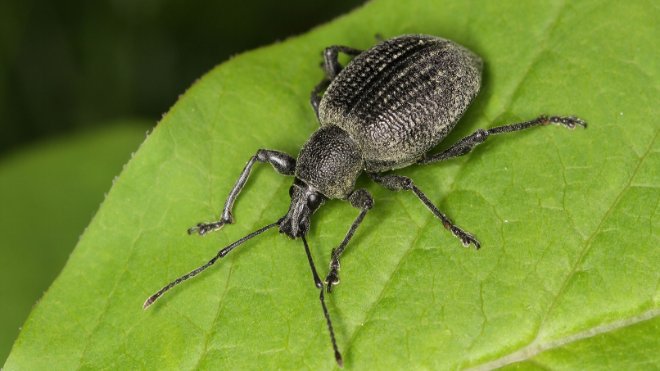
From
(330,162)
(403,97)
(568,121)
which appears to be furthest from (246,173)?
(568,121)

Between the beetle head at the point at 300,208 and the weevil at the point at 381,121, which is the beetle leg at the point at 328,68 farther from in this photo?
the beetle head at the point at 300,208

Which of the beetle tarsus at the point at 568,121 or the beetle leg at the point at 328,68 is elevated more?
the beetle leg at the point at 328,68

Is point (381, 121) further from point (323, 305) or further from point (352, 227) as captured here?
point (323, 305)

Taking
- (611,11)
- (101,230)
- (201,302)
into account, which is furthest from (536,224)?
(101,230)

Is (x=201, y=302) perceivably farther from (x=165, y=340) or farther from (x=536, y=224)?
(x=536, y=224)

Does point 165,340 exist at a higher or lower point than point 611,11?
lower

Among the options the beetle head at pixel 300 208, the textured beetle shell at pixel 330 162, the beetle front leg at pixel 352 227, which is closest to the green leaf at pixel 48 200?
the textured beetle shell at pixel 330 162
